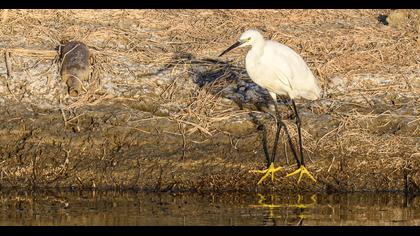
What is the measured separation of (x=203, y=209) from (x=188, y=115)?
2402 mm

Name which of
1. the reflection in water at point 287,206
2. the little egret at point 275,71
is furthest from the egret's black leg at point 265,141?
the reflection in water at point 287,206

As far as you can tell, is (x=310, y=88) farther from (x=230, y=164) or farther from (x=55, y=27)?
(x=55, y=27)

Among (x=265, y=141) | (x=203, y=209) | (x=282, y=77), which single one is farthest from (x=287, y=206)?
(x=282, y=77)

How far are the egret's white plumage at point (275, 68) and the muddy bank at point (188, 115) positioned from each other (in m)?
0.51

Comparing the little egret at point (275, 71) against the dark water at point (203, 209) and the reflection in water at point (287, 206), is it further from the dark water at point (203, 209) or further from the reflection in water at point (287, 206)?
the dark water at point (203, 209)

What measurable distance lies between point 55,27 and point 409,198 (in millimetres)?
6375

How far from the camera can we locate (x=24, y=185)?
34.5 feet

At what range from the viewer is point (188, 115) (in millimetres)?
11680

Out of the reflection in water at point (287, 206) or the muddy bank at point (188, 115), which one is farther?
the muddy bank at point (188, 115)

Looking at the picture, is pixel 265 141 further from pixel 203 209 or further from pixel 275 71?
pixel 203 209

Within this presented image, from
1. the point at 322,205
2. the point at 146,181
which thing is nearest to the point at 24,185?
the point at 146,181

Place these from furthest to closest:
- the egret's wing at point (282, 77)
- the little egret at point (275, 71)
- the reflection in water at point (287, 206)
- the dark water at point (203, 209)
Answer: the egret's wing at point (282, 77) → the little egret at point (275, 71) → the reflection in water at point (287, 206) → the dark water at point (203, 209)

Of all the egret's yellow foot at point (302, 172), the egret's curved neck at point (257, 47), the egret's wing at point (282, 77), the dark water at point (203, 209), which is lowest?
the dark water at point (203, 209)

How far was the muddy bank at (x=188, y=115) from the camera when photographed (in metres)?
10.6
